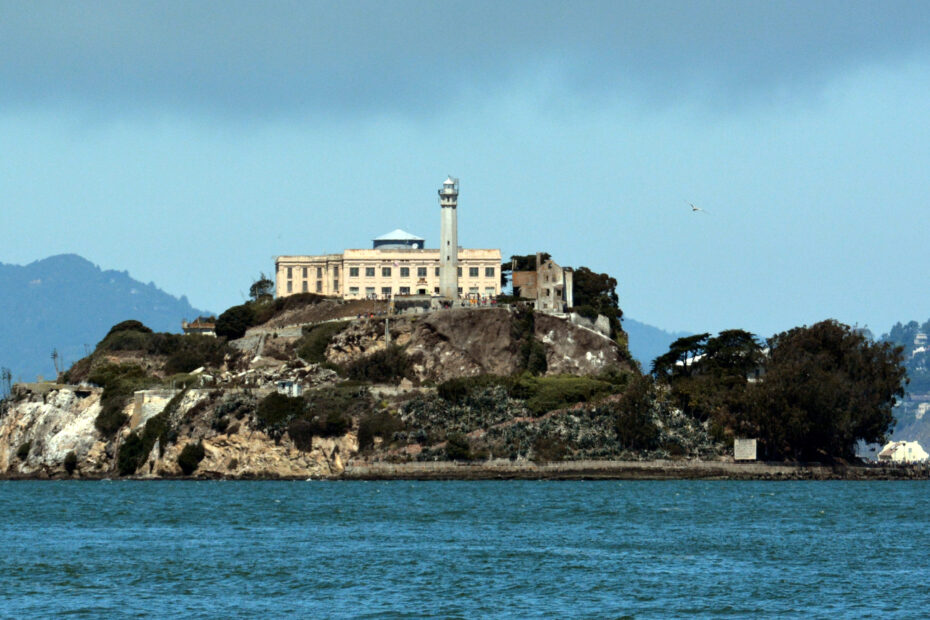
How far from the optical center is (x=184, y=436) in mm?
115812

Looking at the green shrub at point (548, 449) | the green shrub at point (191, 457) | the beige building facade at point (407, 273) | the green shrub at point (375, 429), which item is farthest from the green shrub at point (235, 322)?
the green shrub at point (548, 449)

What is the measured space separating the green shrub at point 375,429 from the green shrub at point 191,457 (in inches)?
489

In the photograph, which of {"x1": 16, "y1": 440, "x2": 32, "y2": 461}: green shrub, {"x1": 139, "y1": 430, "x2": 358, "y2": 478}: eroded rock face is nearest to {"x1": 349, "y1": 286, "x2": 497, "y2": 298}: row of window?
{"x1": 139, "y1": 430, "x2": 358, "y2": 478}: eroded rock face

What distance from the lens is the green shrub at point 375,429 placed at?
111625 millimetres

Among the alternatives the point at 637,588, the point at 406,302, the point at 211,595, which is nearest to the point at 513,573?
the point at 637,588

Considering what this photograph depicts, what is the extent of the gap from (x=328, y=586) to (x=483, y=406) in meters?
65.0

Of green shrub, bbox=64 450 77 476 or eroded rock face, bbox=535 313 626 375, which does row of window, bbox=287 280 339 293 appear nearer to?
eroded rock face, bbox=535 313 626 375

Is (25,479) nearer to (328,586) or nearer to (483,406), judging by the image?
(483,406)

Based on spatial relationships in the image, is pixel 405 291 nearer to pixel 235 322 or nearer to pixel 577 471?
pixel 235 322

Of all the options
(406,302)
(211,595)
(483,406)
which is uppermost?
(406,302)

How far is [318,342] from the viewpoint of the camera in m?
125

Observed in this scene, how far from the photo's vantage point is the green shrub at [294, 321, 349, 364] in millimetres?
124500

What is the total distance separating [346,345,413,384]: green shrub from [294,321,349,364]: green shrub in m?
4.13

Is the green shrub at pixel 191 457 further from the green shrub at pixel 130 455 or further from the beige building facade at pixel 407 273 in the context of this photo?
the beige building facade at pixel 407 273
